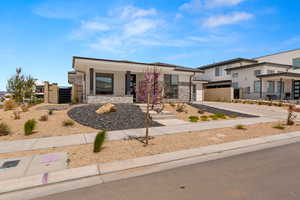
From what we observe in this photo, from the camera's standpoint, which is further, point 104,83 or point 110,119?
point 104,83

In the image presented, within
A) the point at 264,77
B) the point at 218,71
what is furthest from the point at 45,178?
the point at 218,71

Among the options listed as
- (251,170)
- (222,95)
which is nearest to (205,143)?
(251,170)

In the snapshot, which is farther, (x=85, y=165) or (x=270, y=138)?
(x=270, y=138)

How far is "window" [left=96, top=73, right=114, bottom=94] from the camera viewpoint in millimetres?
14548

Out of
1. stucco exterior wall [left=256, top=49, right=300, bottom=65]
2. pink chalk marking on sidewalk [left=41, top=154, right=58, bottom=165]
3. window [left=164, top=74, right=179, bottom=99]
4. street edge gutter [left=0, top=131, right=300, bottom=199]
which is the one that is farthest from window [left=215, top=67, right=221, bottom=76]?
pink chalk marking on sidewalk [left=41, top=154, right=58, bottom=165]

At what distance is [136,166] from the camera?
4.13 m

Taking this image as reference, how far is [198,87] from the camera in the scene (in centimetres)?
2267

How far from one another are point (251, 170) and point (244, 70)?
2565 centimetres

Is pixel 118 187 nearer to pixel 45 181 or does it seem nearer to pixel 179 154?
pixel 45 181

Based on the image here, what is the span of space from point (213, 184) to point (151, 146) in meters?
2.57

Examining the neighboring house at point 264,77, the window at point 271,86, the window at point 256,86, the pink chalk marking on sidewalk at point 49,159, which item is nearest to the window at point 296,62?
the neighboring house at point 264,77

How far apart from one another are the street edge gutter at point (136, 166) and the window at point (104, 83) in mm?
11212

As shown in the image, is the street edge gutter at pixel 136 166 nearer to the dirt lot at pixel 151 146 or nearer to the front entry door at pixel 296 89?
the dirt lot at pixel 151 146

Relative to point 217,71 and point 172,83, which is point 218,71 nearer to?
point 217,71
